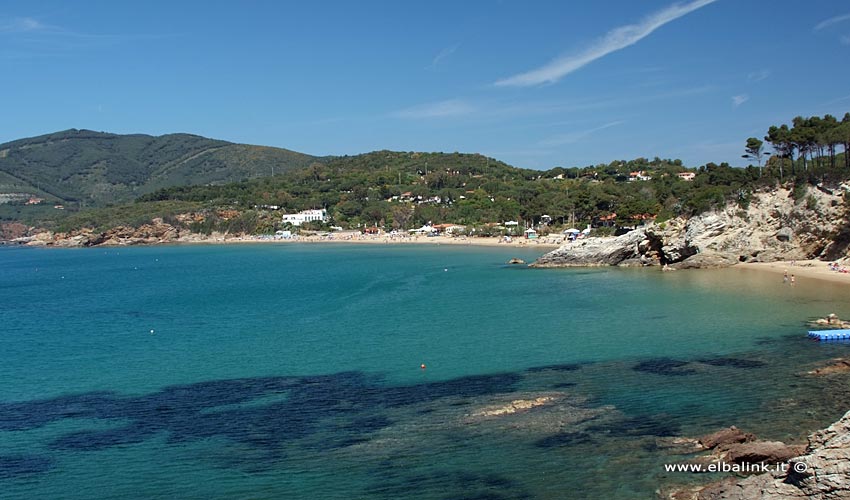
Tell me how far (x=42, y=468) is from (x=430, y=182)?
458 ft

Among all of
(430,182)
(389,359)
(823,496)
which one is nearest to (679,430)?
(823,496)

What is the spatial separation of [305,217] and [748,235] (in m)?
102

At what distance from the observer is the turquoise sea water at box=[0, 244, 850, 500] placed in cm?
1437

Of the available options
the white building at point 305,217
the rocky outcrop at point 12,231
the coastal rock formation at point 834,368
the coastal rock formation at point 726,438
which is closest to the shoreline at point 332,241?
the rocky outcrop at point 12,231

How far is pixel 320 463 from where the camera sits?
14898mm

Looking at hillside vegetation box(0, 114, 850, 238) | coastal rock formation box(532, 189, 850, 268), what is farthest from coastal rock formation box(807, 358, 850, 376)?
hillside vegetation box(0, 114, 850, 238)

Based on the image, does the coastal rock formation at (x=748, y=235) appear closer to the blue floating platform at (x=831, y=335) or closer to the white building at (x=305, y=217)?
the blue floating platform at (x=831, y=335)

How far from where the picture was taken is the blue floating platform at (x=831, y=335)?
2502 cm

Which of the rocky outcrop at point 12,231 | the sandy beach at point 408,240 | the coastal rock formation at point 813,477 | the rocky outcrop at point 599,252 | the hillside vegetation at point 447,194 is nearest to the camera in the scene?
the coastal rock formation at point 813,477

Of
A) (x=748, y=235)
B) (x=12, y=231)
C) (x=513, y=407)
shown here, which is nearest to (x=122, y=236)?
(x=12, y=231)

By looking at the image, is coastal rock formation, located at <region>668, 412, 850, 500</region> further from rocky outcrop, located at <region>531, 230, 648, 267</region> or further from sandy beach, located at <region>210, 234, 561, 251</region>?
sandy beach, located at <region>210, 234, 561, 251</region>

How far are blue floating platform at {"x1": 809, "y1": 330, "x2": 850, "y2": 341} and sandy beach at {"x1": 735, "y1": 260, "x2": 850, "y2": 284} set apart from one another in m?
15.8

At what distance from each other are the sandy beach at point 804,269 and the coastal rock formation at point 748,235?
3.89ft

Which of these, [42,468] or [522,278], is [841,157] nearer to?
[522,278]
